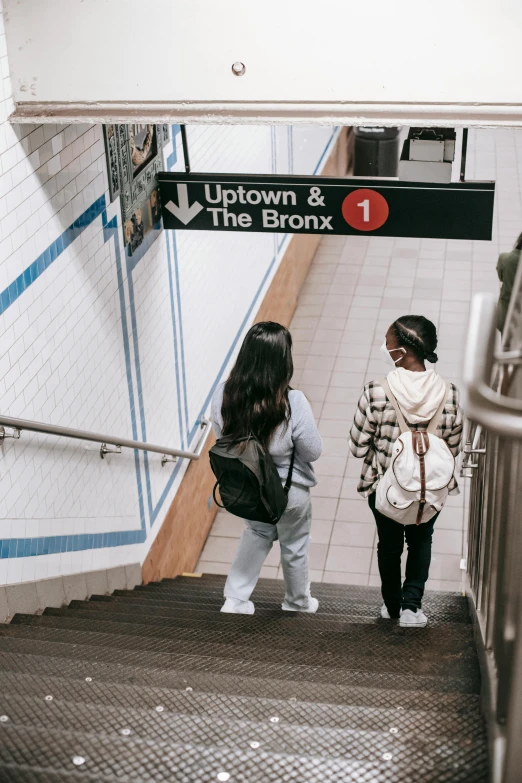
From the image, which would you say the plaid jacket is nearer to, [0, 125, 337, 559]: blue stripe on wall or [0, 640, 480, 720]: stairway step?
[0, 640, 480, 720]: stairway step

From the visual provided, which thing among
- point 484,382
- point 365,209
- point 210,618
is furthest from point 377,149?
point 484,382

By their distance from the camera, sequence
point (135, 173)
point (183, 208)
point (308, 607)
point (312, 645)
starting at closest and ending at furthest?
point (312, 645) → point (308, 607) → point (135, 173) → point (183, 208)

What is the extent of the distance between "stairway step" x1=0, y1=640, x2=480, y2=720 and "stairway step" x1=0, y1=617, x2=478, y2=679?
25 centimetres

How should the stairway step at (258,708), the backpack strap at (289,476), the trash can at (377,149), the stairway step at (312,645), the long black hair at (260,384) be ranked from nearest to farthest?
the stairway step at (258,708) → the stairway step at (312,645) → the long black hair at (260,384) → the backpack strap at (289,476) → the trash can at (377,149)

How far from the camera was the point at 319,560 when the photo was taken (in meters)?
5.93

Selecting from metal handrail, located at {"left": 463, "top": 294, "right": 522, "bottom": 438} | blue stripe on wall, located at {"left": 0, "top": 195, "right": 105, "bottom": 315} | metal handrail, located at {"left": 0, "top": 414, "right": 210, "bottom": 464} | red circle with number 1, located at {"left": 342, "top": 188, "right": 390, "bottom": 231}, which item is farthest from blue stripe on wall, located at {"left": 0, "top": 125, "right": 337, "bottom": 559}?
metal handrail, located at {"left": 463, "top": 294, "right": 522, "bottom": 438}

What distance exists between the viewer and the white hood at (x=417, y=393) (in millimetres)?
3238

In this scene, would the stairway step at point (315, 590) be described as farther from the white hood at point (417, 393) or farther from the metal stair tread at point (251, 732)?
the metal stair tread at point (251, 732)

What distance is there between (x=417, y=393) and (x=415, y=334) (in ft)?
0.73

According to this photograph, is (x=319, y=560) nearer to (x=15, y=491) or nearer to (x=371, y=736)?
(x=15, y=491)

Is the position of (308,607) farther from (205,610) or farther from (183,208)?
(183,208)

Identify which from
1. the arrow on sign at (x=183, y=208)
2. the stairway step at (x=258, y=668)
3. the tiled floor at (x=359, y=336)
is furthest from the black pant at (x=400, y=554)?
the tiled floor at (x=359, y=336)

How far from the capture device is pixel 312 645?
322cm

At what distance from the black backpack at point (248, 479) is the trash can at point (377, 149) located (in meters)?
9.07
